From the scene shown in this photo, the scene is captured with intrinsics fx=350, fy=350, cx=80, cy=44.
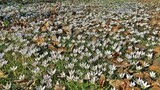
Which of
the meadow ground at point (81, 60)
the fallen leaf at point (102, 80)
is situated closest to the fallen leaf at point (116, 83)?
the meadow ground at point (81, 60)

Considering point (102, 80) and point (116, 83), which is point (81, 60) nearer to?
point (102, 80)

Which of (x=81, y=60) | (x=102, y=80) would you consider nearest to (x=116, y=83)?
(x=102, y=80)

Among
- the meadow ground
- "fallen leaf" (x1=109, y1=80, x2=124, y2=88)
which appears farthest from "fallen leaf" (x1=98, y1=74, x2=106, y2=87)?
"fallen leaf" (x1=109, y1=80, x2=124, y2=88)

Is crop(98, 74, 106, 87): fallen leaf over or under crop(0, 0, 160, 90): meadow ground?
over

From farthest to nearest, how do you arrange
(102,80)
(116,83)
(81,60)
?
1. (81,60)
2. (102,80)
3. (116,83)

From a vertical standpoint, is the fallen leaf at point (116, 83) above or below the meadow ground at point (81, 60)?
above

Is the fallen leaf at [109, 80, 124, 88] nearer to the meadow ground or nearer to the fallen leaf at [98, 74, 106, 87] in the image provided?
the meadow ground

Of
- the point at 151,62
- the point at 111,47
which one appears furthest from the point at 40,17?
the point at 151,62

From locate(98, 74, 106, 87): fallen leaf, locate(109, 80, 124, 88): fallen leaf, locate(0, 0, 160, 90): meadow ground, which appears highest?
locate(109, 80, 124, 88): fallen leaf

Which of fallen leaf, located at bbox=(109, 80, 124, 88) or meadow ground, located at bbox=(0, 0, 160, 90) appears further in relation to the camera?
meadow ground, located at bbox=(0, 0, 160, 90)

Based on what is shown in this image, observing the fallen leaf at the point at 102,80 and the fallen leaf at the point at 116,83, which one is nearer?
the fallen leaf at the point at 116,83

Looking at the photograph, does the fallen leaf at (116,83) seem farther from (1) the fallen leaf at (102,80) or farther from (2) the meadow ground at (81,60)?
(1) the fallen leaf at (102,80)
